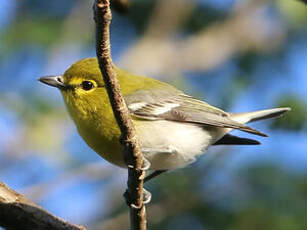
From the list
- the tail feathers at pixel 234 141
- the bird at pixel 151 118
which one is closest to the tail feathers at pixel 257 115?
the bird at pixel 151 118

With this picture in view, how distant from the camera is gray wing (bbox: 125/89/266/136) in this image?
13.9ft

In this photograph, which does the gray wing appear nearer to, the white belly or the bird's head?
the white belly

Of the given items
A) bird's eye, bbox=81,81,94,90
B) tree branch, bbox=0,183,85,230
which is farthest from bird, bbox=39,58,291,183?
tree branch, bbox=0,183,85,230

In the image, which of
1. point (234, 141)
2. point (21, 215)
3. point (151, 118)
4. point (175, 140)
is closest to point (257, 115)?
point (234, 141)

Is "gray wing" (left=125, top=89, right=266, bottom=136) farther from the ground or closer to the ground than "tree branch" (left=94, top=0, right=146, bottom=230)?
farther from the ground

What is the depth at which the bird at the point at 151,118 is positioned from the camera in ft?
12.8

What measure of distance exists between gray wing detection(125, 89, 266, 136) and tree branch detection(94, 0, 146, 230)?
44.4 inches

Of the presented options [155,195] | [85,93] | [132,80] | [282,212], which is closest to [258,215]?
[282,212]

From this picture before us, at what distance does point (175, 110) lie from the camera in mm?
4488

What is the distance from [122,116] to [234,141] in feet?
6.25

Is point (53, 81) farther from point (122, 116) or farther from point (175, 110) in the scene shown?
point (122, 116)

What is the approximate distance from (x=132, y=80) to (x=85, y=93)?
1.70 ft

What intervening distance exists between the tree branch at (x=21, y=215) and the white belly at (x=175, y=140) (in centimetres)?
108

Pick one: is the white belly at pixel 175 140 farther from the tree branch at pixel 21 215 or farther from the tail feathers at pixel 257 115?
the tree branch at pixel 21 215
